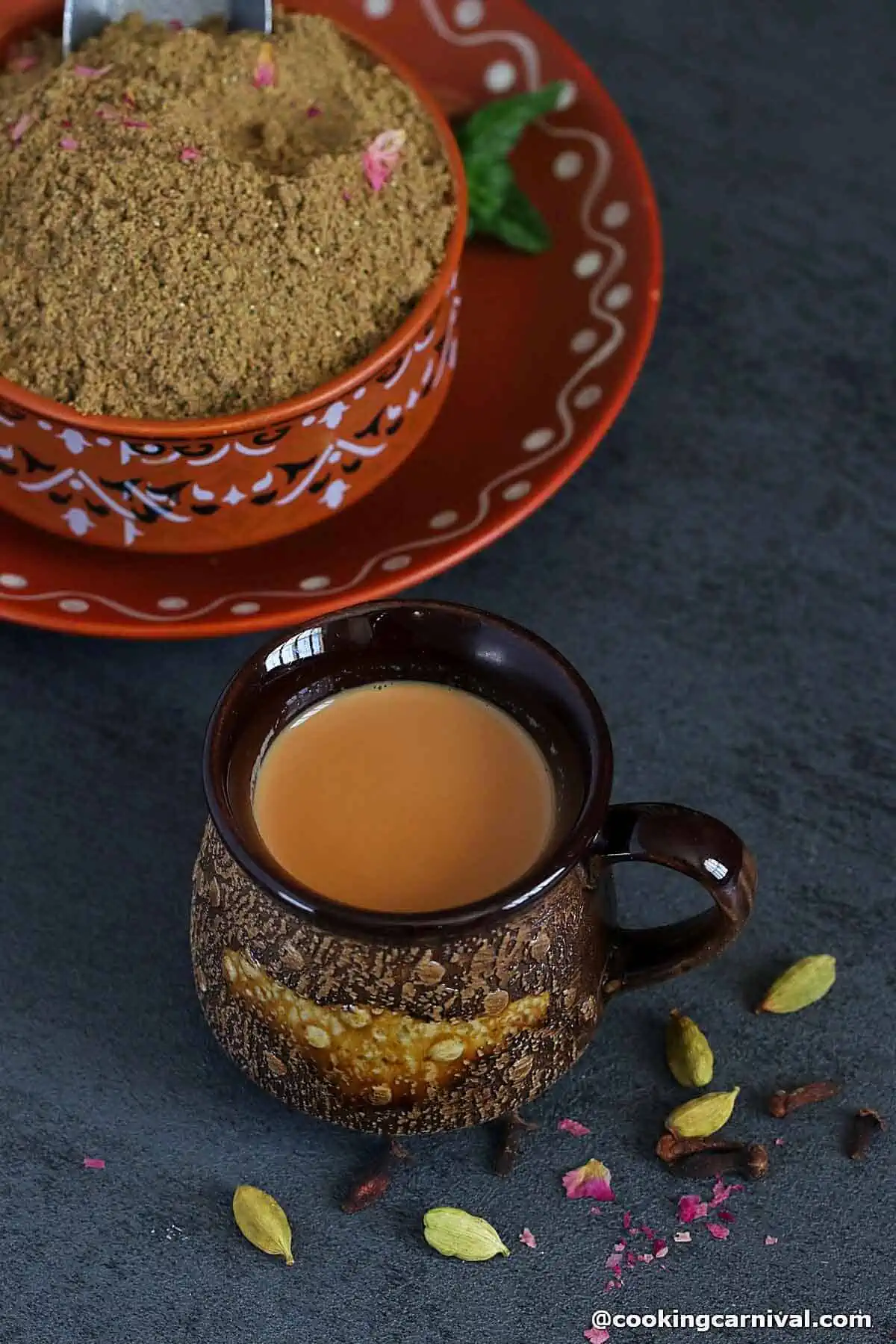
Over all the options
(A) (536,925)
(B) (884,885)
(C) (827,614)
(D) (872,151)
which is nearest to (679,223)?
(D) (872,151)

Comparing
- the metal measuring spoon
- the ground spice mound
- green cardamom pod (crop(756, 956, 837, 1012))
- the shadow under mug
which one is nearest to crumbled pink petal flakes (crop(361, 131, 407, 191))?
the ground spice mound

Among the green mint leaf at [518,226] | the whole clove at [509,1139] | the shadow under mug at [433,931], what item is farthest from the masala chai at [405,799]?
the green mint leaf at [518,226]

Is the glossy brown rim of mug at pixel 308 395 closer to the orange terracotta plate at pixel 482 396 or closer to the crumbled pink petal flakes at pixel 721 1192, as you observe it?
the orange terracotta plate at pixel 482 396

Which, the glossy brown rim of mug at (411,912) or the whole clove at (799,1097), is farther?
the whole clove at (799,1097)

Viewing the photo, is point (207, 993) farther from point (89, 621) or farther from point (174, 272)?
point (174, 272)

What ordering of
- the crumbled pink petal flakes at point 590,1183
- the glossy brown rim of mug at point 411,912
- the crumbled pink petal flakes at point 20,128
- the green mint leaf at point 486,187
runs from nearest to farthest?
the glossy brown rim of mug at point 411,912 → the crumbled pink petal flakes at point 590,1183 → the crumbled pink petal flakes at point 20,128 → the green mint leaf at point 486,187

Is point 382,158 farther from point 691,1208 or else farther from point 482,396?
point 691,1208

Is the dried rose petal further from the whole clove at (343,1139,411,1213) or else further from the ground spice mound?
the whole clove at (343,1139,411,1213)
